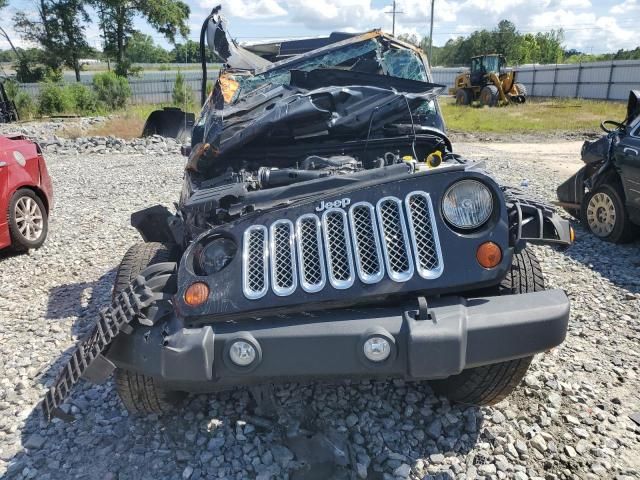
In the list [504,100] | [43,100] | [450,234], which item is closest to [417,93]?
[450,234]

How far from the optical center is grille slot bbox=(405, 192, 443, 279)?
90.0 inches

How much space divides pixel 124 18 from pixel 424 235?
41.9 meters

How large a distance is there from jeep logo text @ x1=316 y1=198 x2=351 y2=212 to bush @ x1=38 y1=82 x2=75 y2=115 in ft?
91.9

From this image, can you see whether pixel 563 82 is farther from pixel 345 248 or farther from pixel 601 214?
pixel 345 248

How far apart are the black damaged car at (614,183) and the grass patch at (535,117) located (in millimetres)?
12959

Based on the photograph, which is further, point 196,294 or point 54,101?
point 54,101

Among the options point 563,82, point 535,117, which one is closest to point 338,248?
point 535,117

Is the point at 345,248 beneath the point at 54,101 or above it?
above

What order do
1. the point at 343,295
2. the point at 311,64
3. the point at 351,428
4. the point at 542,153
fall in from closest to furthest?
the point at 343,295 → the point at 351,428 → the point at 311,64 → the point at 542,153

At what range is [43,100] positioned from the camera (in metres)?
26.9

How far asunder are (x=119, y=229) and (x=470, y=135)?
1399cm

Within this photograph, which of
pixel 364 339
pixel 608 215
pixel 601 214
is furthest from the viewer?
pixel 601 214

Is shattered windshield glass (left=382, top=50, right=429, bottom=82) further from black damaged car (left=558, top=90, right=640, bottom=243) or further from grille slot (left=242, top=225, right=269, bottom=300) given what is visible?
black damaged car (left=558, top=90, right=640, bottom=243)

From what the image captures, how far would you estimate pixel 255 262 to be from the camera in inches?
94.3
